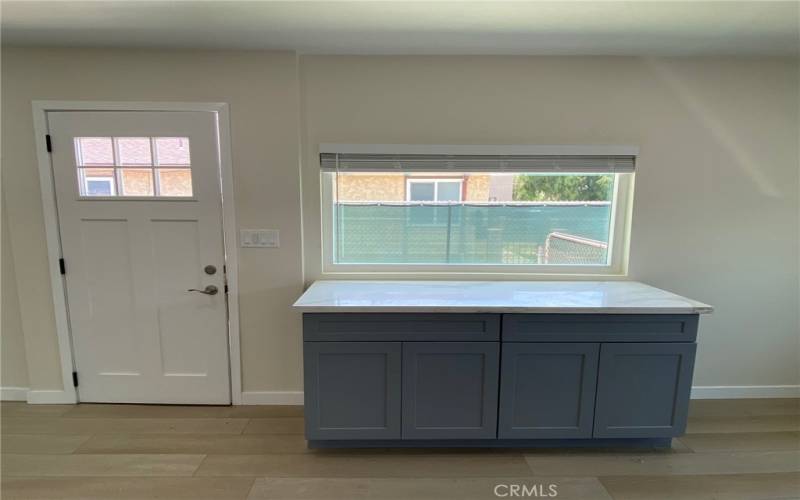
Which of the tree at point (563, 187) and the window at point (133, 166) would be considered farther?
the tree at point (563, 187)

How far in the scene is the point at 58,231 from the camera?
7.37 feet

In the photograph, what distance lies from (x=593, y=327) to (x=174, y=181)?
8.36 ft

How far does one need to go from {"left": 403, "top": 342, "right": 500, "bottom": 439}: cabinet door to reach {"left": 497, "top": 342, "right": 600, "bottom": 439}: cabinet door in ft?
0.25

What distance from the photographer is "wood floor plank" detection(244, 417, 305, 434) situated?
2172mm

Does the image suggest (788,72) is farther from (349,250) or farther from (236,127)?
(236,127)

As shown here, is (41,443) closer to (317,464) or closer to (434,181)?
(317,464)

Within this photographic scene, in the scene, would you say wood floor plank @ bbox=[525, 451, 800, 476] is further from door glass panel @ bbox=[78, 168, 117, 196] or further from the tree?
door glass panel @ bbox=[78, 168, 117, 196]

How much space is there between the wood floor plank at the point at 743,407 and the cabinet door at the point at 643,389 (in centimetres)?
→ 64

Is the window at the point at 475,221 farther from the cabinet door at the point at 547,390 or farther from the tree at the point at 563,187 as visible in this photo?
the cabinet door at the point at 547,390

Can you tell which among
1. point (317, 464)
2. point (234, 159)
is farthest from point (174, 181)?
point (317, 464)

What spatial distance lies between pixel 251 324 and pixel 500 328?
1570mm

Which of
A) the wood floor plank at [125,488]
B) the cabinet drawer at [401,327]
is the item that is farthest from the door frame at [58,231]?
the cabinet drawer at [401,327]

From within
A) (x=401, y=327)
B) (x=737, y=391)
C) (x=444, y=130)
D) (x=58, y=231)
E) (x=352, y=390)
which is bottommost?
(x=737, y=391)

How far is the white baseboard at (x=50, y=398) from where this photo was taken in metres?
2.41
